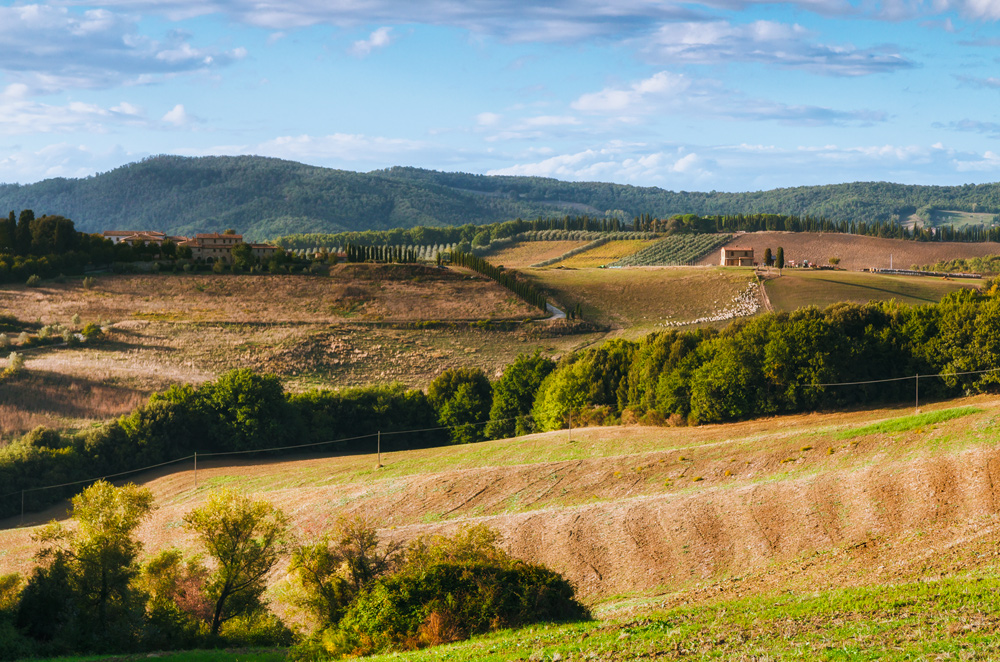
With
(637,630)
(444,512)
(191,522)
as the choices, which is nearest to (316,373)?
(444,512)

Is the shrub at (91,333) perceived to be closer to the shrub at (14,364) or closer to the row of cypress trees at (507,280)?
the shrub at (14,364)

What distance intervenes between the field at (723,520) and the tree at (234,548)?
273 inches

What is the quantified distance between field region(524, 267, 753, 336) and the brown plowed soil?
4934 centimetres

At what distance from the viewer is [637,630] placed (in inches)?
780

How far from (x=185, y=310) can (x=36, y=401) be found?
2980cm

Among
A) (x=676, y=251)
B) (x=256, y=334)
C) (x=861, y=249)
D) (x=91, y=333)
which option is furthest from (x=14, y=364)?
(x=861, y=249)

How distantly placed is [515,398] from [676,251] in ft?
326

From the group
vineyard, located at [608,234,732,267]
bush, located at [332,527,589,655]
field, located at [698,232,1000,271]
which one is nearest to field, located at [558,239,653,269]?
vineyard, located at [608,234,732,267]

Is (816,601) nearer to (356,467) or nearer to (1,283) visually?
(356,467)

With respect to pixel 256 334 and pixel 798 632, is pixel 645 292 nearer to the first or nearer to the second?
pixel 256 334

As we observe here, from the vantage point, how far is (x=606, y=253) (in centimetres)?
17162

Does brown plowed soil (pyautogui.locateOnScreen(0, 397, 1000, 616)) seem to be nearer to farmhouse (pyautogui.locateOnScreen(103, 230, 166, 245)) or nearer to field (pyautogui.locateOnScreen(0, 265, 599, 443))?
field (pyautogui.locateOnScreen(0, 265, 599, 443))

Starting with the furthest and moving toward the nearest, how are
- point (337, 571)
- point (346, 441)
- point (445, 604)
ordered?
point (346, 441)
point (337, 571)
point (445, 604)

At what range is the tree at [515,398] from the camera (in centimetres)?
6781
